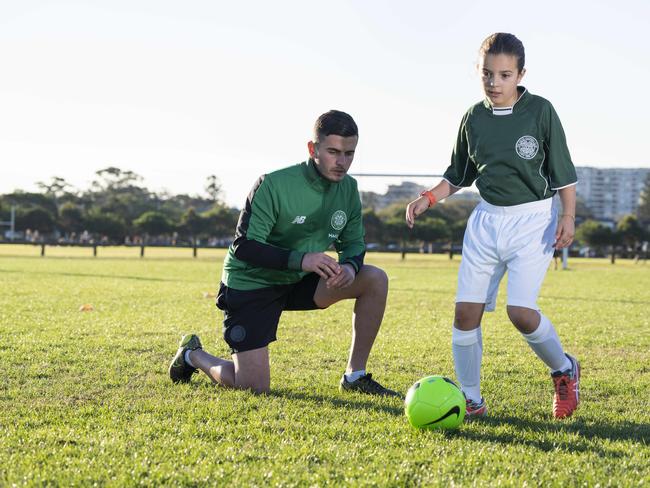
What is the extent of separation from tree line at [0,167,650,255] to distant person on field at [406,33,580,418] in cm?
4309

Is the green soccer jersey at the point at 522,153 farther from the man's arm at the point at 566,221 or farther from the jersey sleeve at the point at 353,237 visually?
→ the jersey sleeve at the point at 353,237

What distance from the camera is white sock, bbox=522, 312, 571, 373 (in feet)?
14.2

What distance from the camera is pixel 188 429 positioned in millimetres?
3723

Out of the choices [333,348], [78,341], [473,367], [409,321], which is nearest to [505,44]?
[473,367]

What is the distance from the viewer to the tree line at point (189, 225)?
69125mm

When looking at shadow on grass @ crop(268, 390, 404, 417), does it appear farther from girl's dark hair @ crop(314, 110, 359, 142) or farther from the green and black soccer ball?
girl's dark hair @ crop(314, 110, 359, 142)

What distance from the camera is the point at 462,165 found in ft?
15.3

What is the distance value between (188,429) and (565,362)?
2.33m

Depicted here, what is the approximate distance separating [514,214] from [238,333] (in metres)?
2.00

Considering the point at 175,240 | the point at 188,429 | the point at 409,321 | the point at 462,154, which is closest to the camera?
the point at 188,429

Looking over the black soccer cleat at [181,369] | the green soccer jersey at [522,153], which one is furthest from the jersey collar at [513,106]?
the black soccer cleat at [181,369]

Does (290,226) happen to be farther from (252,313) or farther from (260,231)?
(252,313)

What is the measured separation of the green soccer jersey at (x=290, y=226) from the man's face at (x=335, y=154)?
19cm

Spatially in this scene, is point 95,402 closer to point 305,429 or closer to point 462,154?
point 305,429
